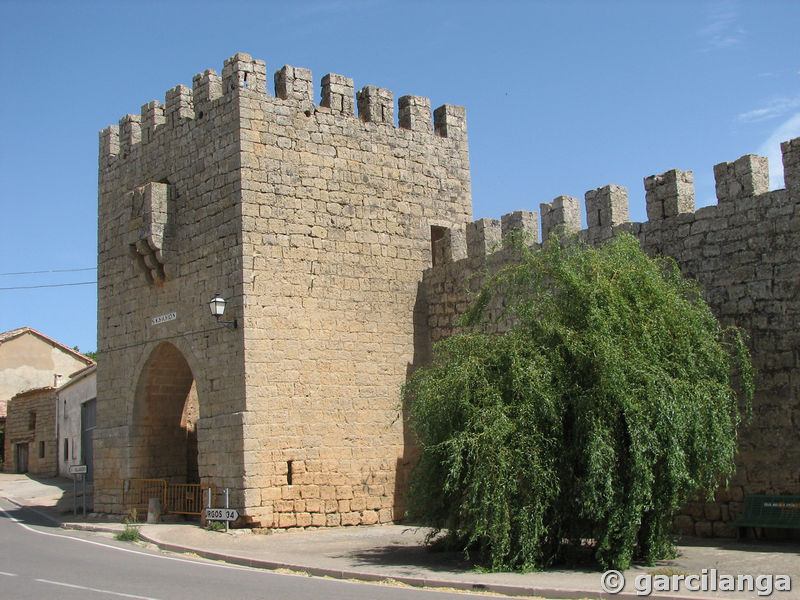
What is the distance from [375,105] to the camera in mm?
14727

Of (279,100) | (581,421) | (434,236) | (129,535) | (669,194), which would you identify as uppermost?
(279,100)

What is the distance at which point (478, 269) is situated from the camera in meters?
13.6

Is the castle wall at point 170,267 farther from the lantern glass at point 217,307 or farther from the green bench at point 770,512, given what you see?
the green bench at point 770,512

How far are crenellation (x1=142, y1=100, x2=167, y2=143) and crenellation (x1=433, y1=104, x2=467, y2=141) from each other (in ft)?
15.9

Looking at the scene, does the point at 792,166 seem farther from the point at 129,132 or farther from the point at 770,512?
the point at 129,132

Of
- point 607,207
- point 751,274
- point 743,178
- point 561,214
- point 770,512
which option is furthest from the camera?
point 561,214

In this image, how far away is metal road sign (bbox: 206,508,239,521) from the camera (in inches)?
470

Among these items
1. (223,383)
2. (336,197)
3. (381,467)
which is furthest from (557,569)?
(336,197)

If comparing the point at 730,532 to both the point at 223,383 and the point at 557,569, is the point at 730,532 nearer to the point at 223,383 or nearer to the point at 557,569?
the point at 557,569

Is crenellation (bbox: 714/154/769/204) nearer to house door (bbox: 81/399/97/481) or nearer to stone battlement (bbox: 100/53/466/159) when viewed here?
stone battlement (bbox: 100/53/466/159)

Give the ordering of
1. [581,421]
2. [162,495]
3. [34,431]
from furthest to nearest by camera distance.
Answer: [34,431] < [162,495] < [581,421]

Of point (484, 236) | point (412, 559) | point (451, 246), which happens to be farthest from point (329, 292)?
point (412, 559)

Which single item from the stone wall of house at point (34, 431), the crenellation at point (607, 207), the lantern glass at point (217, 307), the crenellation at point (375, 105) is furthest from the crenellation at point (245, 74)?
the stone wall of house at point (34, 431)

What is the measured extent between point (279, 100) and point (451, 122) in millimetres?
3589
